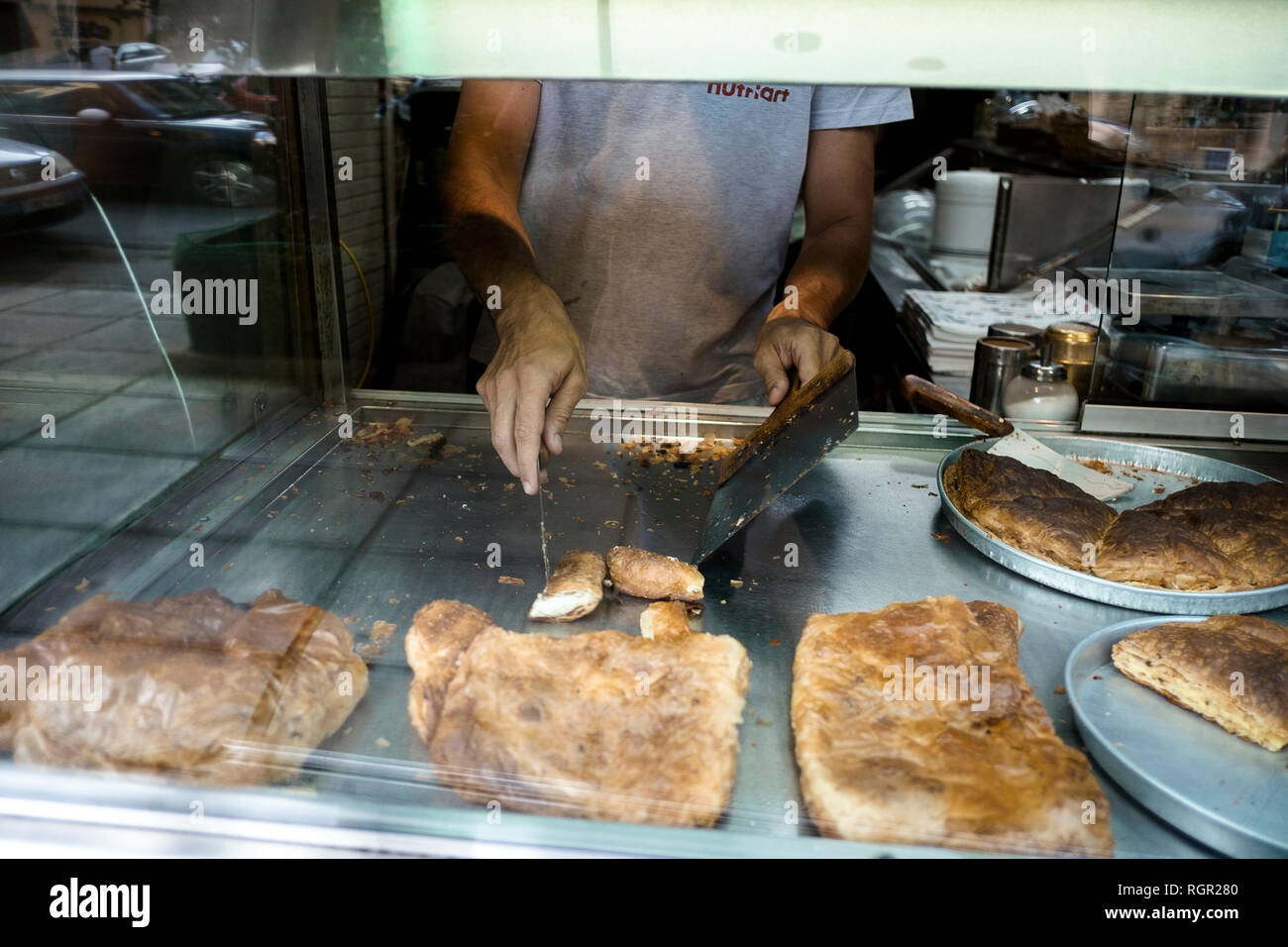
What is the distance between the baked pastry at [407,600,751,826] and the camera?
119cm

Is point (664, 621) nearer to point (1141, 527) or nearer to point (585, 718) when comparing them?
point (585, 718)

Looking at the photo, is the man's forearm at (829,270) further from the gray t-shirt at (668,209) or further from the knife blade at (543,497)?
the knife blade at (543,497)

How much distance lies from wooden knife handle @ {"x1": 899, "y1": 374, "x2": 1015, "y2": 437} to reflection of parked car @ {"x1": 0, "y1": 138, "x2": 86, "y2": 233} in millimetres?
2025

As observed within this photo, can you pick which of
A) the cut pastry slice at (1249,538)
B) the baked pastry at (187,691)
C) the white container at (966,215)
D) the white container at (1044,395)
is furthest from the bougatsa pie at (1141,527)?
the white container at (966,215)

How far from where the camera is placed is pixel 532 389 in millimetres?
1780

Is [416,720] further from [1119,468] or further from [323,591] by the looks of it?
[1119,468]

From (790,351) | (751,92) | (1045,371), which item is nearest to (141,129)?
(790,351)

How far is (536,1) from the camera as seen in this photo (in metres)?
1.19

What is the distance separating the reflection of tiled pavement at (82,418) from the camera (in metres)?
1.64

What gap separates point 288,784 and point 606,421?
1.57 meters

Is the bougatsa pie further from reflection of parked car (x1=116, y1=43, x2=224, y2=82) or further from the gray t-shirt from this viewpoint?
reflection of parked car (x1=116, y1=43, x2=224, y2=82)

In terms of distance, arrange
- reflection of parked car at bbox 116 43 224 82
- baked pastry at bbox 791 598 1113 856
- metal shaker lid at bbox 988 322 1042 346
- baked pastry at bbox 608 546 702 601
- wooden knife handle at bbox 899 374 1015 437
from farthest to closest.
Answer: metal shaker lid at bbox 988 322 1042 346 < wooden knife handle at bbox 899 374 1015 437 < baked pastry at bbox 608 546 702 601 < reflection of parked car at bbox 116 43 224 82 < baked pastry at bbox 791 598 1113 856

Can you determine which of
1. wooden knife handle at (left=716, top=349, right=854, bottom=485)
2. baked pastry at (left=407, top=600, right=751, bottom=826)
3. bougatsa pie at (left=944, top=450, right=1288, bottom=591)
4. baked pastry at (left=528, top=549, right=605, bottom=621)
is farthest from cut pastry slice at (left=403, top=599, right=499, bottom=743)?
bougatsa pie at (left=944, top=450, right=1288, bottom=591)

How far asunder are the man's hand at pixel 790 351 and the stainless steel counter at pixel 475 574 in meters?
0.31
